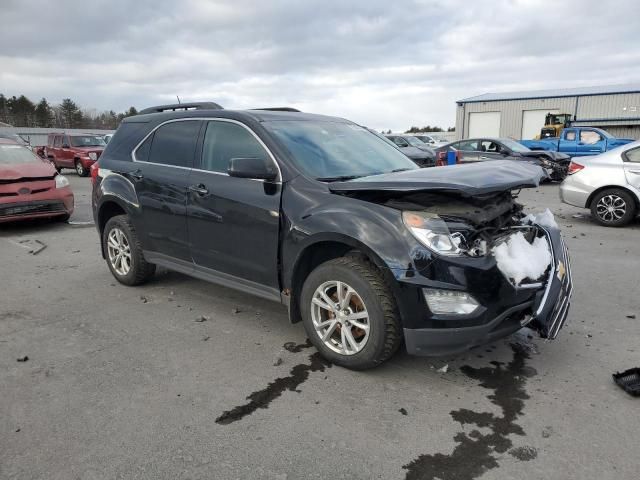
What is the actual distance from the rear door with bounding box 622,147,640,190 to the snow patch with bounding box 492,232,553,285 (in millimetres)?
6188

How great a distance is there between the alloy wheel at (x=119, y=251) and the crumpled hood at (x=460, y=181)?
290 cm

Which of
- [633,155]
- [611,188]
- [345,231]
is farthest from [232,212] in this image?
[633,155]

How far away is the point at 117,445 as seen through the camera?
107 inches

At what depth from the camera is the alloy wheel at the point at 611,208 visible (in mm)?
8755

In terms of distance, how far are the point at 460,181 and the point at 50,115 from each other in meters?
82.3

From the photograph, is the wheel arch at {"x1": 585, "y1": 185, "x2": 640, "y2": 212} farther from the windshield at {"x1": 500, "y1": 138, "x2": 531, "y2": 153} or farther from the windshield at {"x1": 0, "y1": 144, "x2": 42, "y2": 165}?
the windshield at {"x1": 0, "y1": 144, "x2": 42, "y2": 165}

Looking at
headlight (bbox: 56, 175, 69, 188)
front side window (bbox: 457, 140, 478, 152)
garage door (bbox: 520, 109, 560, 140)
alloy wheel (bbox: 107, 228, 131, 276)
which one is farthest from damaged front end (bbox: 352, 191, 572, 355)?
garage door (bbox: 520, 109, 560, 140)

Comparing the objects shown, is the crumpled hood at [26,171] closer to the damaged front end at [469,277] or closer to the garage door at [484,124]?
the damaged front end at [469,277]

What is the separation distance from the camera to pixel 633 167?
8594 mm

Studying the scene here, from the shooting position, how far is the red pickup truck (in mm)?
21344

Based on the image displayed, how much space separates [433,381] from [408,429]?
24.6 inches

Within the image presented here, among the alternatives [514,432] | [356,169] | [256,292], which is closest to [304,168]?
[356,169]

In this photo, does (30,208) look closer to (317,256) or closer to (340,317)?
(317,256)

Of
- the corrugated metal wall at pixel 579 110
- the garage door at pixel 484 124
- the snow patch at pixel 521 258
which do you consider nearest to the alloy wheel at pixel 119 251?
the snow patch at pixel 521 258
